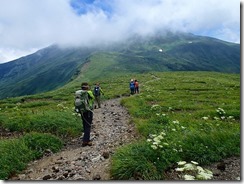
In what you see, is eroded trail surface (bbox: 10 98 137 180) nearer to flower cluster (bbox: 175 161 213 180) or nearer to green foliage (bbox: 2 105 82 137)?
green foliage (bbox: 2 105 82 137)

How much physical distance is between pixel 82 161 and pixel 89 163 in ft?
1.71

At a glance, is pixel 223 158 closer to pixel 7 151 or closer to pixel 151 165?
pixel 151 165

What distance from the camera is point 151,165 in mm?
10359

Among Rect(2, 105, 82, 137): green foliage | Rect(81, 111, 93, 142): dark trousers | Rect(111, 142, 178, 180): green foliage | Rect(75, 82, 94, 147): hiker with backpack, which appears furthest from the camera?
Rect(2, 105, 82, 137): green foliage

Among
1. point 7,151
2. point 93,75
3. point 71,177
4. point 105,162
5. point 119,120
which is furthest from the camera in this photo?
point 93,75

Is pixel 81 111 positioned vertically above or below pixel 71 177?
above

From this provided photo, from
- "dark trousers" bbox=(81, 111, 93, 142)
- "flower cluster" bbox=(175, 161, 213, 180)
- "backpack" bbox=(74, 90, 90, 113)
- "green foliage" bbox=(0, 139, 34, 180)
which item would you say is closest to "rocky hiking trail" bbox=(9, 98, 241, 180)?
"green foliage" bbox=(0, 139, 34, 180)

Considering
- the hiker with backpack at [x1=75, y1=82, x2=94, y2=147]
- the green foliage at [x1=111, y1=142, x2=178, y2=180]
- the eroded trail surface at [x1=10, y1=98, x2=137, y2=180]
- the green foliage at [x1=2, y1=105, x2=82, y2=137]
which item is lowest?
the eroded trail surface at [x1=10, y1=98, x2=137, y2=180]

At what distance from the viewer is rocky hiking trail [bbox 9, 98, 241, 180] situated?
10.5 meters

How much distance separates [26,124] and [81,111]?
4023 mm

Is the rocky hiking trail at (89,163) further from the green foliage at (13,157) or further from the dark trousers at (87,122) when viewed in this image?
the dark trousers at (87,122)

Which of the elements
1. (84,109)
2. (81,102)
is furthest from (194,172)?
(81,102)

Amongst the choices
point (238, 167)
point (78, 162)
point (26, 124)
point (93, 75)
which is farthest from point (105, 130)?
point (93, 75)

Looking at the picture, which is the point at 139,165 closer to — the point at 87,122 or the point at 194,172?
the point at 194,172
